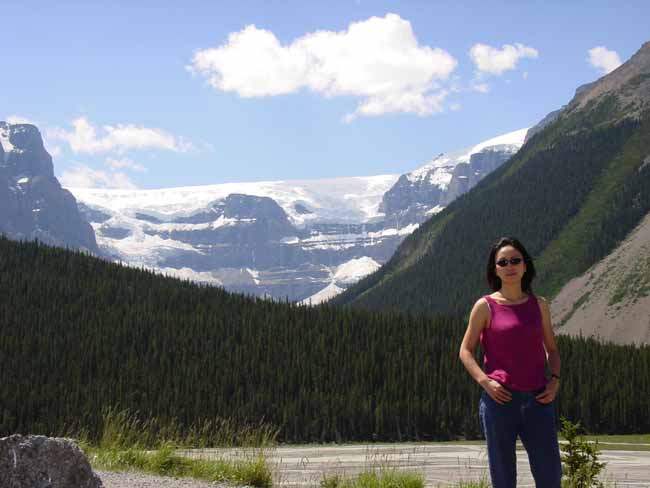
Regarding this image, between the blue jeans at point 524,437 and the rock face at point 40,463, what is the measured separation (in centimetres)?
697

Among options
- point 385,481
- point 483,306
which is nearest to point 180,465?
point 385,481

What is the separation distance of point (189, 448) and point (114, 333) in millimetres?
148222

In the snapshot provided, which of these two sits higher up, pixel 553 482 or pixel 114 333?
pixel 553 482

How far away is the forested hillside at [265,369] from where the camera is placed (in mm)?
126750

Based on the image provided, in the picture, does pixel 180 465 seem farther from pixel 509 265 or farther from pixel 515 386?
pixel 509 265

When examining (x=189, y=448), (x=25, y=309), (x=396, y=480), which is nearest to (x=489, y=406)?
(x=396, y=480)

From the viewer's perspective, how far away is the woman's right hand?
510 inches

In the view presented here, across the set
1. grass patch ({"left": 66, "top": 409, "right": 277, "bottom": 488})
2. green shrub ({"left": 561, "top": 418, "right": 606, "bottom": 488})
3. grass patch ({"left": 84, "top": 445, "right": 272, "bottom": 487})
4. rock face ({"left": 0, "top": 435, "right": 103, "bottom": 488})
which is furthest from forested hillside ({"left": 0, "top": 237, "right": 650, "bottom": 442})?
green shrub ({"left": 561, "top": 418, "right": 606, "bottom": 488})

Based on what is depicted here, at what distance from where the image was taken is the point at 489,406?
1322 cm

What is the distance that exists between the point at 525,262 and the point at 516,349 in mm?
1556

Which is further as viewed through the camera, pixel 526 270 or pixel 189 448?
pixel 189 448

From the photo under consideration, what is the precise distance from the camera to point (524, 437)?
43.2 ft

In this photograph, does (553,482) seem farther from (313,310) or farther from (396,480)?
(313,310)

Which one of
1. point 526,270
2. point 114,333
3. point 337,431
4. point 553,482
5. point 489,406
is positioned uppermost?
point 526,270
